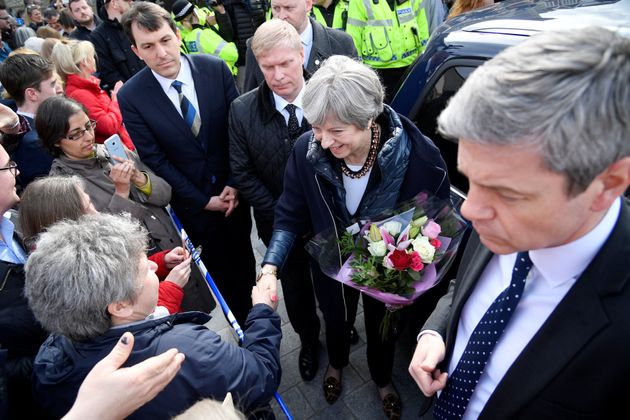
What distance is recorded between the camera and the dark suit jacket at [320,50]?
11.3ft

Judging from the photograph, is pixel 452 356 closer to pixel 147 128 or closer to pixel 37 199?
pixel 37 199

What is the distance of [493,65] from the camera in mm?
979

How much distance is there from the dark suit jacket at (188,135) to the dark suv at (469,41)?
1359 mm

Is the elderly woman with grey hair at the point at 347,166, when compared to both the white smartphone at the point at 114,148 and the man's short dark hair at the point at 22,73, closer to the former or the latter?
the white smartphone at the point at 114,148

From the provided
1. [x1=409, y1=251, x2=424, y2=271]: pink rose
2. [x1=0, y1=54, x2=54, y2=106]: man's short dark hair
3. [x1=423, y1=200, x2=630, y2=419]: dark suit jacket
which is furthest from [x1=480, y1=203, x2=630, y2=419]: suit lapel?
[x1=0, y1=54, x2=54, y2=106]: man's short dark hair

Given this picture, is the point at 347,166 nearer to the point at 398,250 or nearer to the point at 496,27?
the point at 398,250

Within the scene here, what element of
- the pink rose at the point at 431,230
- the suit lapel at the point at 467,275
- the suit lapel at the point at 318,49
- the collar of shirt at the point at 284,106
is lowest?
the pink rose at the point at 431,230

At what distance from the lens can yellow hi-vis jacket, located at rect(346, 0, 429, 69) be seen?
183 inches

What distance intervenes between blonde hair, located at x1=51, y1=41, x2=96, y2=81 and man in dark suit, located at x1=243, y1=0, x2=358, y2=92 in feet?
6.90

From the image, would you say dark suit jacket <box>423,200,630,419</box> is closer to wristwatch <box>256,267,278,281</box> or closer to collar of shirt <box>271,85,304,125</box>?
wristwatch <box>256,267,278,281</box>

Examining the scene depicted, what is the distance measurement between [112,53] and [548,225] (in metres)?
6.32

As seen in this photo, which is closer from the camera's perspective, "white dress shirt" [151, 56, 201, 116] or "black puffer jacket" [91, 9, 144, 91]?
"white dress shirt" [151, 56, 201, 116]

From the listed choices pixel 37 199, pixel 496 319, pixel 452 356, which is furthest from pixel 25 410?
pixel 496 319

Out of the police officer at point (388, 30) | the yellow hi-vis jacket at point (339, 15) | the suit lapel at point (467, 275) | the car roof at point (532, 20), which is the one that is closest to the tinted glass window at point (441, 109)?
the car roof at point (532, 20)
